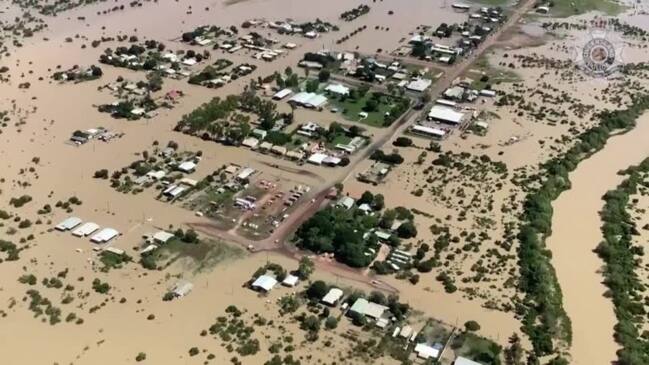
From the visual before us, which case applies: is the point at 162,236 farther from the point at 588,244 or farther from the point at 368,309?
the point at 588,244

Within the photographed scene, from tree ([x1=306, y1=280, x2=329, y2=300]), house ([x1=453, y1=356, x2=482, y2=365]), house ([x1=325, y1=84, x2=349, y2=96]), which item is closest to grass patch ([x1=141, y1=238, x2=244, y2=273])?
tree ([x1=306, y1=280, x2=329, y2=300])

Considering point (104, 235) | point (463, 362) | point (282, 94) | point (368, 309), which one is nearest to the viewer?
point (463, 362)

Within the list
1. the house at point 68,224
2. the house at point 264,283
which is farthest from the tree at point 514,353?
the house at point 68,224

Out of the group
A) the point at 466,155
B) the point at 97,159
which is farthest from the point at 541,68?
the point at 97,159

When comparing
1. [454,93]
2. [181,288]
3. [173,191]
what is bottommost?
[454,93]

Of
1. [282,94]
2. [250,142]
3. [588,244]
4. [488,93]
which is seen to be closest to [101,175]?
[250,142]

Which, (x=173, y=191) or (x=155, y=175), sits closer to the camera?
(x=173, y=191)

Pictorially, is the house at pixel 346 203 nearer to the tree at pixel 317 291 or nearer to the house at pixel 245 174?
the house at pixel 245 174

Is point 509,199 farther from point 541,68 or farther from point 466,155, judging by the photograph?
point 541,68
